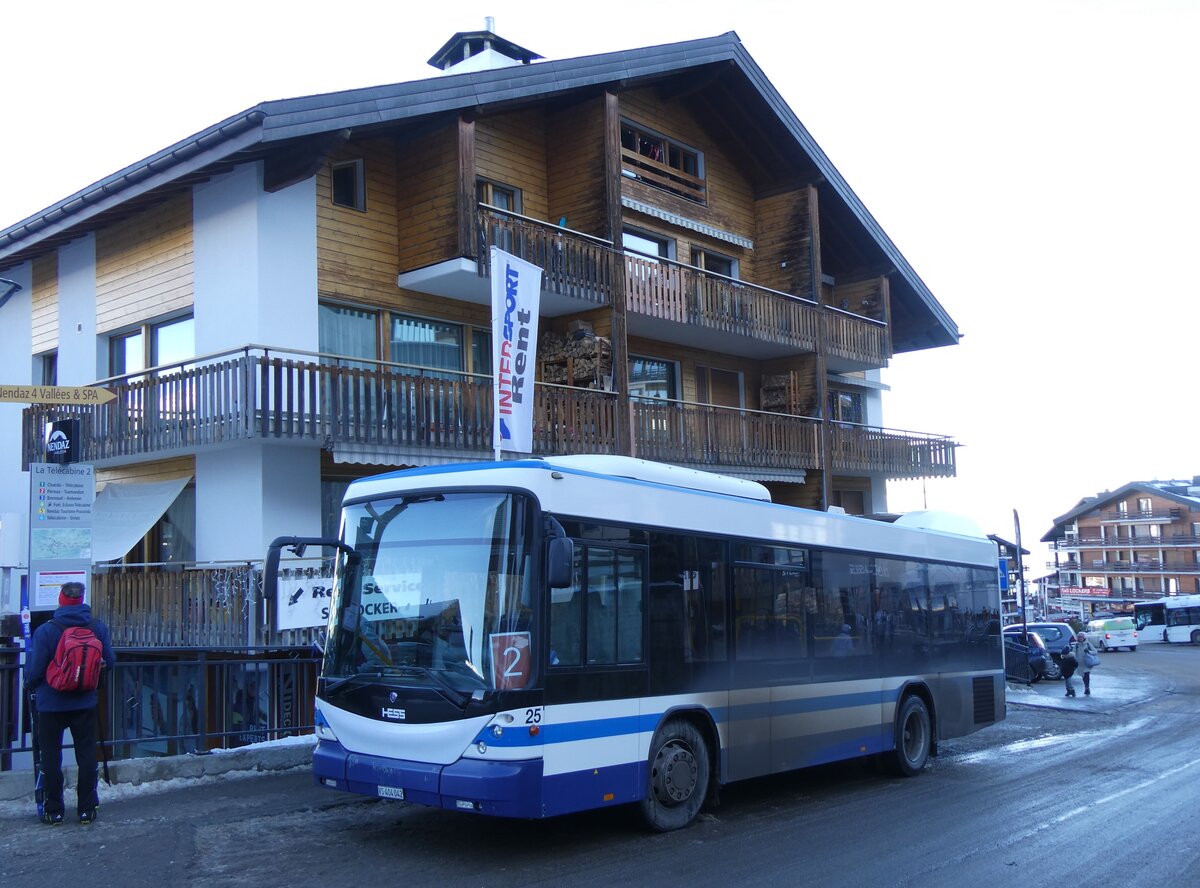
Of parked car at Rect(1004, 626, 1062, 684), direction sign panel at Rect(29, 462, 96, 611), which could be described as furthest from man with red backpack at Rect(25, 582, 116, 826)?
parked car at Rect(1004, 626, 1062, 684)

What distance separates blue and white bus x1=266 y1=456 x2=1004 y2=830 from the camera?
26.0ft

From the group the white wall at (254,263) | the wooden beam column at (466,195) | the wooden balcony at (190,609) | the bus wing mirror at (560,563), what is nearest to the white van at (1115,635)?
the wooden beam column at (466,195)

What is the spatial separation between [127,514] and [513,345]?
6.88 meters

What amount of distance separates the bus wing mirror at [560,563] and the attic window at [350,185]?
11.5 metres

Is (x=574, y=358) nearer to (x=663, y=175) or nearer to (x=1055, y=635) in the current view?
(x=663, y=175)

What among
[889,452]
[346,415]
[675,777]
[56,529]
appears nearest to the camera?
[675,777]

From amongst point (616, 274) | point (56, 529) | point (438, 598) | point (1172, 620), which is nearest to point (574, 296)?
point (616, 274)

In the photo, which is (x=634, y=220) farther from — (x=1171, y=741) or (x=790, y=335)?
(x=1171, y=741)

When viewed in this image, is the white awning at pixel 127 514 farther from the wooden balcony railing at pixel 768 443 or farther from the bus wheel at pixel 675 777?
the bus wheel at pixel 675 777

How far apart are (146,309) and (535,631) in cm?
1263

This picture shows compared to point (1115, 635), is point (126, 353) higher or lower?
higher

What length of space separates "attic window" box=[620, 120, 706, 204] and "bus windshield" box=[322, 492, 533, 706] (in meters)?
15.0

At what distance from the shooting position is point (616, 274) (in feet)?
65.0

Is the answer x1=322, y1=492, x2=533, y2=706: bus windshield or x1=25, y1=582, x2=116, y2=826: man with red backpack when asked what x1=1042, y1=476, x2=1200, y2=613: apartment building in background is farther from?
x1=25, y1=582, x2=116, y2=826: man with red backpack
